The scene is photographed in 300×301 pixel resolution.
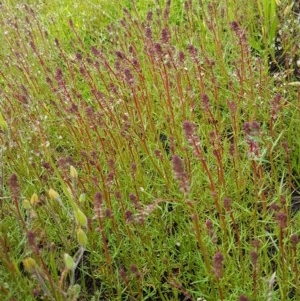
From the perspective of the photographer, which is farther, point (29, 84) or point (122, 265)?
point (29, 84)

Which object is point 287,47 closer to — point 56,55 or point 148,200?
point 148,200

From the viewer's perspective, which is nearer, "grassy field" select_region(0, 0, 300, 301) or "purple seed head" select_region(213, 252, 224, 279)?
"purple seed head" select_region(213, 252, 224, 279)

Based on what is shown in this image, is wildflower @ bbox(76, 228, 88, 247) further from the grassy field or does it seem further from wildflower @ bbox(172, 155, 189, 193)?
wildflower @ bbox(172, 155, 189, 193)

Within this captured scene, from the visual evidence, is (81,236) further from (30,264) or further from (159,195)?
(159,195)

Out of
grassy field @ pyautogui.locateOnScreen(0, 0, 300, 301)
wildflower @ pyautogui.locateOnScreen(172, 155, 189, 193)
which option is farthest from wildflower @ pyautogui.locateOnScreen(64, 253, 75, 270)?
wildflower @ pyautogui.locateOnScreen(172, 155, 189, 193)

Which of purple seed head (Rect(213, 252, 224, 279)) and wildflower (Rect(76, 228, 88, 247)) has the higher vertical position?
wildflower (Rect(76, 228, 88, 247))

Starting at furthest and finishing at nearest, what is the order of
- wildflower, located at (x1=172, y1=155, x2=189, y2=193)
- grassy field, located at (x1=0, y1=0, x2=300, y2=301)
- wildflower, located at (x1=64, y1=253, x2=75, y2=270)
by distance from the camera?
grassy field, located at (x1=0, y1=0, x2=300, y2=301), wildflower, located at (x1=64, y1=253, x2=75, y2=270), wildflower, located at (x1=172, y1=155, x2=189, y2=193)

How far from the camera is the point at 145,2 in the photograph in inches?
173

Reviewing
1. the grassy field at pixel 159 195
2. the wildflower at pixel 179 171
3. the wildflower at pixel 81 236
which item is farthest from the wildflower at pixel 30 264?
the wildflower at pixel 179 171

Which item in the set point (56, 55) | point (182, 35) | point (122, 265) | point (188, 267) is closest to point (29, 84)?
point (56, 55)

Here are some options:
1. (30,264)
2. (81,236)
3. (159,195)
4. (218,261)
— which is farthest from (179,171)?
(159,195)

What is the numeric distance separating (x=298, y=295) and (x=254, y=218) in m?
0.33

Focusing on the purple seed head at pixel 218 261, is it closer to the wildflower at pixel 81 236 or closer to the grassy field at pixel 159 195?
the grassy field at pixel 159 195

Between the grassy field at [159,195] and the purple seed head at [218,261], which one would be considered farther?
the grassy field at [159,195]
